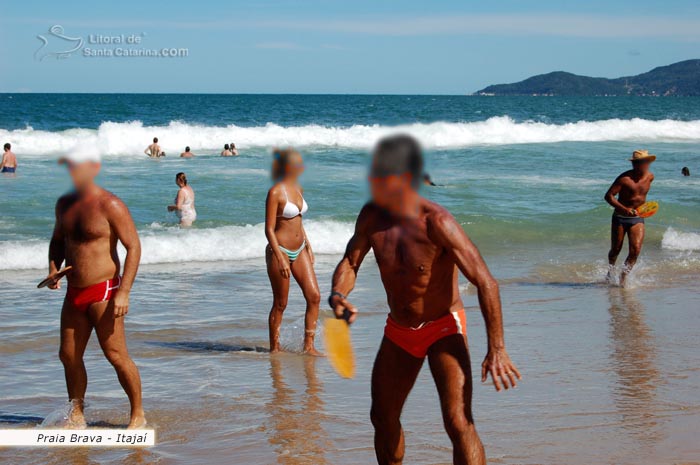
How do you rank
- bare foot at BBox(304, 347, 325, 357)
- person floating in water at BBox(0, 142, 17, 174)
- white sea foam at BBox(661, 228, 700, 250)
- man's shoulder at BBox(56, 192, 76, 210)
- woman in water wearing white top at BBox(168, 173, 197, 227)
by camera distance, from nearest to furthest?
man's shoulder at BBox(56, 192, 76, 210)
bare foot at BBox(304, 347, 325, 357)
white sea foam at BBox(661, 228, 700, 250)
woman in water wearing white top at BBox(168, 173, 197, 227)
person floating in water at BBox(0, 142, 17, 174)

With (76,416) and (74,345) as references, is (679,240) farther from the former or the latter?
(74,345)

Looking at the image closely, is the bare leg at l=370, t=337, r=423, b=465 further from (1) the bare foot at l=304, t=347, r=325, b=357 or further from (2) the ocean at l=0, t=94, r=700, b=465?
(1) the bare foot at l=304, t=347, r=325, b=357

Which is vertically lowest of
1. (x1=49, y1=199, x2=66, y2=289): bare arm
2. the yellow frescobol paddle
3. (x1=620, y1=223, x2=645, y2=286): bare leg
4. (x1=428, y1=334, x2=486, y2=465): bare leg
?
(x1=620, y1=223, x2=645, y2=286): bare leg

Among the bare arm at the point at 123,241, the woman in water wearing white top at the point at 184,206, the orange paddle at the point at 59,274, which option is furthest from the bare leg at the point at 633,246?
the woman in water wearing white top at the point at 184,206

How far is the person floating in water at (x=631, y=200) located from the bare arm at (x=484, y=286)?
7.15 meters

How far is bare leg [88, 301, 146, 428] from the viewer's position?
17.6 ft

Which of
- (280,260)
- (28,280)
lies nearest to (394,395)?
(280,260)

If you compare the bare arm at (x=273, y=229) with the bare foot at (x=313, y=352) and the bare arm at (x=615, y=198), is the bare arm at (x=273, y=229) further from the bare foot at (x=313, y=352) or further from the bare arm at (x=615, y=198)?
the bare arm at (x=615, y=198)

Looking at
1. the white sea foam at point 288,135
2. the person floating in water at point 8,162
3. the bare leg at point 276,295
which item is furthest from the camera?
the white sea foam at point 288,135

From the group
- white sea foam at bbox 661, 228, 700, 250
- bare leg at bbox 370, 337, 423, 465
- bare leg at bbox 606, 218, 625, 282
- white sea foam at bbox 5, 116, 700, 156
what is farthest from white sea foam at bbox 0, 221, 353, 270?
white sea foam at bbox 5, 116, 700, 156

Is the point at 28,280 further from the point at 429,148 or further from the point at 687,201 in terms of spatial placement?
the point at 687,201

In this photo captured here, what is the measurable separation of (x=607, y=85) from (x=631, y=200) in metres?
144

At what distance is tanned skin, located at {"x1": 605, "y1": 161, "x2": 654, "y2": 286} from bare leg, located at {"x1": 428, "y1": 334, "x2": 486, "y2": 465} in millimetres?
7097

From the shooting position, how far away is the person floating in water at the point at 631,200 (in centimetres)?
1077
